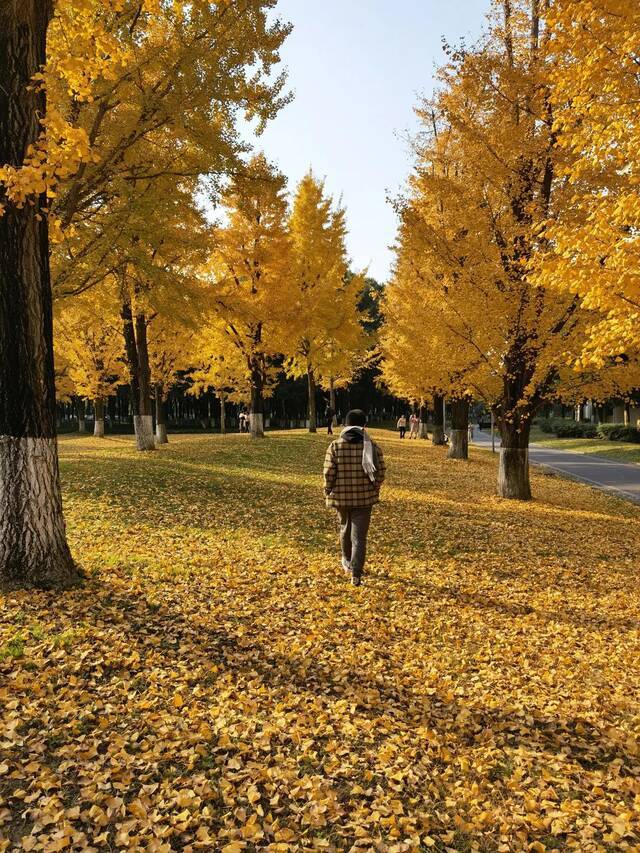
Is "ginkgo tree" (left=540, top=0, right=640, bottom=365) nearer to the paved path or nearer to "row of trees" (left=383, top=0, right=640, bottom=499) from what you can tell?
"row of trees" (left=383, top=0, right=640, bottom=499)

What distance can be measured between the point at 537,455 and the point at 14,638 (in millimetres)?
26193

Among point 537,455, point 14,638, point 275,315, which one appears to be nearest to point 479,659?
point 14,638

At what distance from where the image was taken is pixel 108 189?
868 cm

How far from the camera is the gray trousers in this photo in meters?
6.08

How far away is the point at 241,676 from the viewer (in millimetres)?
4246

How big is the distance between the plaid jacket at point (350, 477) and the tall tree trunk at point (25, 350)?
283cm

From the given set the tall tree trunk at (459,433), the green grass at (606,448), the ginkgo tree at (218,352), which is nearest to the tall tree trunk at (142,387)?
the ginkgo tree at (218,352)

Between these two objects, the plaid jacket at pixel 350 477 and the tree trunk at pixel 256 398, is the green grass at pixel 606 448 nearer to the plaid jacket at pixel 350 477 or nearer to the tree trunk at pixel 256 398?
the tree trunk at pixel 256 398

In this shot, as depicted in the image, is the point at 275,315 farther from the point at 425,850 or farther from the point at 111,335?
the point at 425,850

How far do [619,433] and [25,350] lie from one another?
32927 millimetres

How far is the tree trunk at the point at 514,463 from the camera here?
12.1 metres

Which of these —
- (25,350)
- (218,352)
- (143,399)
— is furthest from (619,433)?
(25,350)

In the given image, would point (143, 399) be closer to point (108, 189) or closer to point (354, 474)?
point (108, 189)

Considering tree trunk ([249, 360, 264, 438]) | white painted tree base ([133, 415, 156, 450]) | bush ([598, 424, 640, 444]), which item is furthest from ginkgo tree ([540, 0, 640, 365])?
bush ([598, 424, 640, 444])
